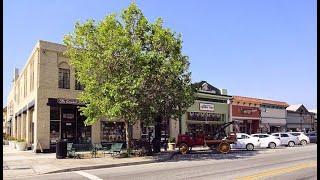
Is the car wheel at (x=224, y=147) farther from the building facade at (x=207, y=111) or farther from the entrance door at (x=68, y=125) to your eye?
the building facade at (x=207, y=111)

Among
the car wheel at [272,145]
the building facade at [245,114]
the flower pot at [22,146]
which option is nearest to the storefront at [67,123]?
the flower pot at [22,146]

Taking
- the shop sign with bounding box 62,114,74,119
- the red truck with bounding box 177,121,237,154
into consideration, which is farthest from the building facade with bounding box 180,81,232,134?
the shop sign with bounding box 62,114,74,119

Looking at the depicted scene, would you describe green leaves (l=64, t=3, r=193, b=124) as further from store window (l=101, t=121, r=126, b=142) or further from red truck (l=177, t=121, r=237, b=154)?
store window (l=101, t=121, r=126, b=142)

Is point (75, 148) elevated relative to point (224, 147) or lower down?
elevated

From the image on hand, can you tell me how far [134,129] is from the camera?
38.9 metres

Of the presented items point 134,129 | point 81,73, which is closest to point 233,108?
point 134,129

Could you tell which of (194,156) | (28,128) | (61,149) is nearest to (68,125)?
(28,128)

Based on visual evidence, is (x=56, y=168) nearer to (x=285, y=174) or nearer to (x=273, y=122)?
(x=285, y=174)

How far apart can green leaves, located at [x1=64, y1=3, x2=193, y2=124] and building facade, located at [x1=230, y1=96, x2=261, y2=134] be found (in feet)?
88.9

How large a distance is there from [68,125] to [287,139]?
902 inches

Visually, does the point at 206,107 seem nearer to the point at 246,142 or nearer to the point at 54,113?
the point at 246,142

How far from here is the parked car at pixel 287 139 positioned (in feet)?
149

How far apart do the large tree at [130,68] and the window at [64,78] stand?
5.92m

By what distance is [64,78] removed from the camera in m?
34.9
